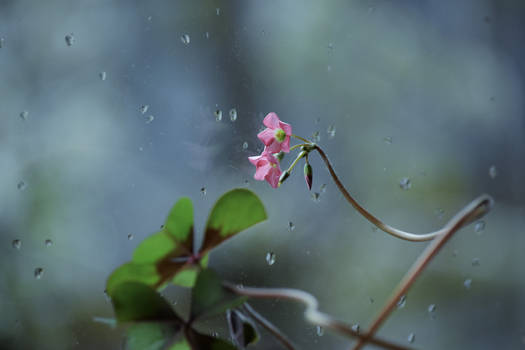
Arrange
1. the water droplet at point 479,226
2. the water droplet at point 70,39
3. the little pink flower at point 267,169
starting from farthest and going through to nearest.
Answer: the water droplet at point 70,39
the water droplet at point 479,226
the little pink flower at point 267,169

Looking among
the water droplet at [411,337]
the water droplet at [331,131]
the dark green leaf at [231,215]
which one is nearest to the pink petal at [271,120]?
the dark green leaf at [231,215]

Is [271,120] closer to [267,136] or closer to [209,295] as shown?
[267,136]

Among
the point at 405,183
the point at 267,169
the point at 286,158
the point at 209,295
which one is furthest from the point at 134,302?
the point at 405,183

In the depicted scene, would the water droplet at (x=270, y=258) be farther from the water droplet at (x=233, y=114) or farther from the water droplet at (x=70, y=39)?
the water droplet at (x=70, y=39)

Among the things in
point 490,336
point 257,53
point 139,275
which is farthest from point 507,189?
point 139,275

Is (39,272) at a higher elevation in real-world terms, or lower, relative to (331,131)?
lower

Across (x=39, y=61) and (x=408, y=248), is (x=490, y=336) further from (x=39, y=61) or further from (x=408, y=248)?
(x=39, y=61)
